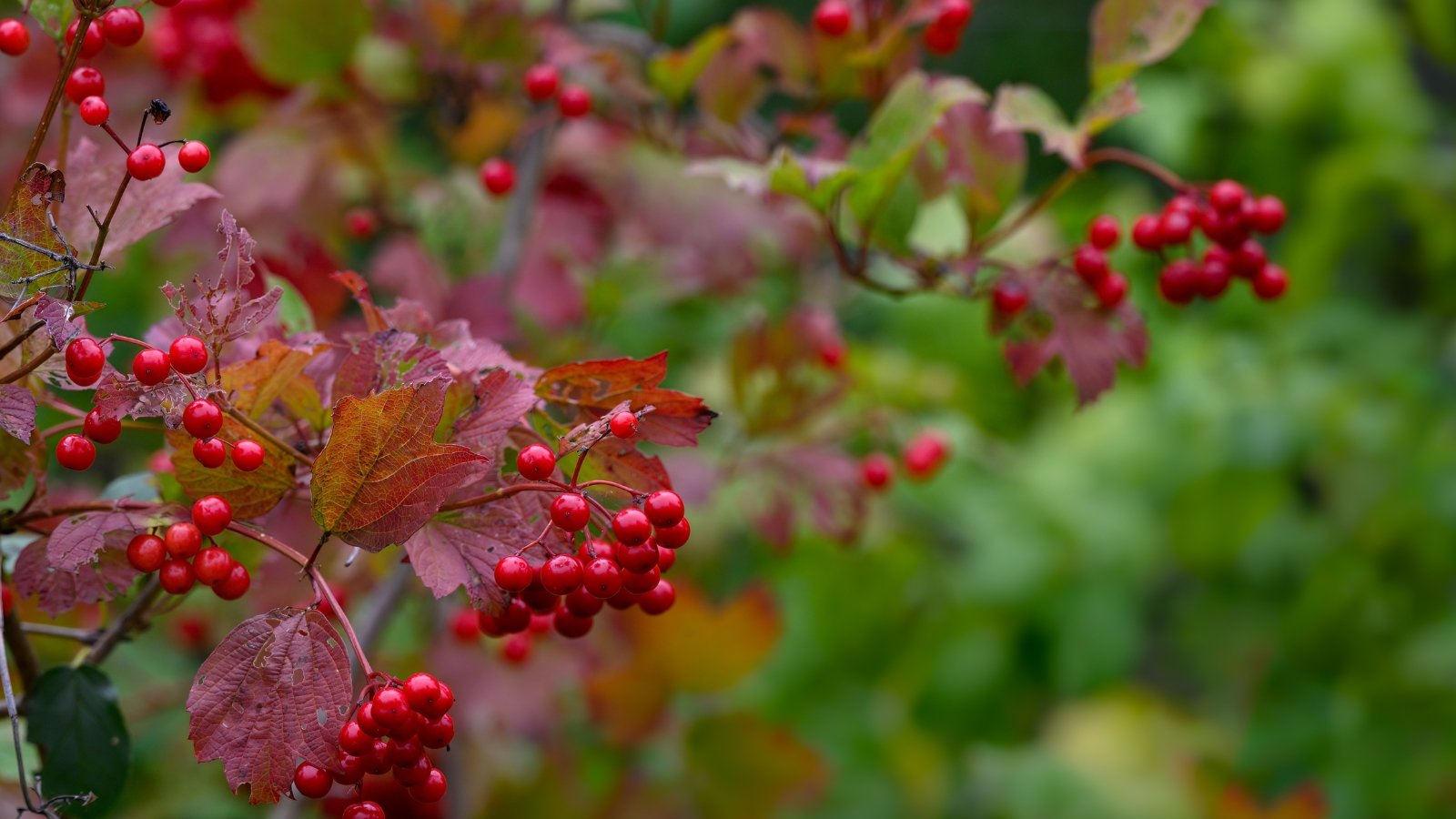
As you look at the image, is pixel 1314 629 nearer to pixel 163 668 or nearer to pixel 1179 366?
pixel 1179 366

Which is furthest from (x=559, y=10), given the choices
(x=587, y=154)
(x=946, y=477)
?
(x=946, y=477)

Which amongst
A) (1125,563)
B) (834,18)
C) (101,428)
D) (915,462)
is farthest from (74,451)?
(1125,563)

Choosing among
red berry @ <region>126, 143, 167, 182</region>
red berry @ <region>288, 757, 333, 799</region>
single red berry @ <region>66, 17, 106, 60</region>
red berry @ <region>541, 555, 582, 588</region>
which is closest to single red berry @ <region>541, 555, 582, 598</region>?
red berry @ <region>541, 555, 582, 588</region>

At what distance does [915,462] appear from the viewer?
4.00ft

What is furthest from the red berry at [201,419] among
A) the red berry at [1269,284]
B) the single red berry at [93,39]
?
the red berry at [1269,284]

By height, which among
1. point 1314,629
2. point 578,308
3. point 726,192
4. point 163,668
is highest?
point 726,192

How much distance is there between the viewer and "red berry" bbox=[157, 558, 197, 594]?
0.50m

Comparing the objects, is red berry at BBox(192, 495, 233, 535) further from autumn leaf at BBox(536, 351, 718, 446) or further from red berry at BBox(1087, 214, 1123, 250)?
red berry at BBox(1087, 214, 1123, 250)

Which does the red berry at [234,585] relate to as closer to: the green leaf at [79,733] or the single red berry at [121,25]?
the green leaf at [79,733]

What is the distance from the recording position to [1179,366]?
175cm

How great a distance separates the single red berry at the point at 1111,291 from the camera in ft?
2.52

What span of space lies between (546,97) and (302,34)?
19 cm

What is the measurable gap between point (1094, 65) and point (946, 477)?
1.05 metres

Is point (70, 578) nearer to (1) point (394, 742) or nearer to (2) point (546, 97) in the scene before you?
(1) point (394, 742)
